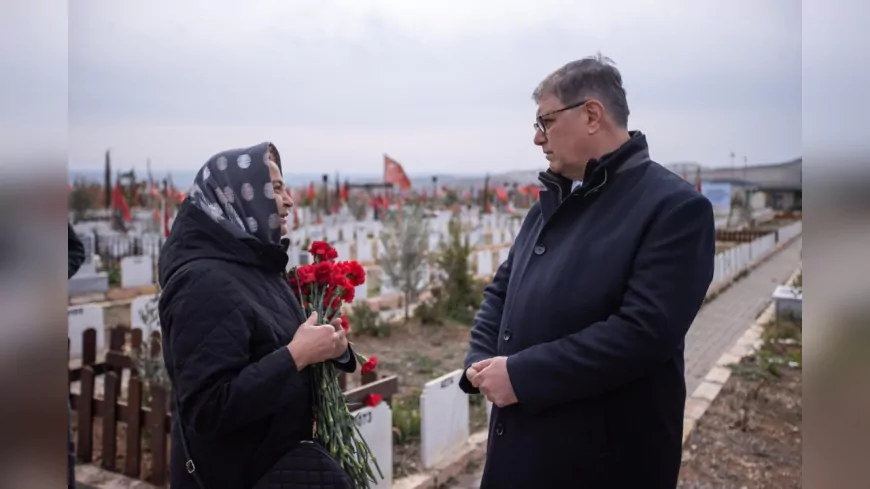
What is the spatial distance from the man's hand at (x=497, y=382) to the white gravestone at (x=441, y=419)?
2135 mm

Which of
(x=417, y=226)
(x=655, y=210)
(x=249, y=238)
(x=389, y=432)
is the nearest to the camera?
(x=655, y=210)

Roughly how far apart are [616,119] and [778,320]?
676 cm

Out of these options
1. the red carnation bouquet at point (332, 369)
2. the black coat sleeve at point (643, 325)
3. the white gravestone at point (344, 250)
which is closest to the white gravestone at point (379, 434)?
the red carnation bouquet at point (332, 369)

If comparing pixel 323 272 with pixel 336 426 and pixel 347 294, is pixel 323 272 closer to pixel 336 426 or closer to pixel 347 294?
pixel 347 294

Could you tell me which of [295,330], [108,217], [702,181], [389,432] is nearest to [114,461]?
[389,432]

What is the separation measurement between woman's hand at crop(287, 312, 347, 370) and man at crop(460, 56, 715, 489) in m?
0.36

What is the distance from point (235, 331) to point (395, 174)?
498 inches

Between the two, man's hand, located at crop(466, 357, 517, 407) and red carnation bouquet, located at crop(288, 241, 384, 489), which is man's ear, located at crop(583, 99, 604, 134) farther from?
red carnation bouquet, located at crop(288, 241, 384, 489)

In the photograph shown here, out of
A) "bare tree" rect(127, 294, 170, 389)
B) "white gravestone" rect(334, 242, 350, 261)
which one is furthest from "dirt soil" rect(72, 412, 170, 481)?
"white gravestone" rect(334, 242, 350, 261)

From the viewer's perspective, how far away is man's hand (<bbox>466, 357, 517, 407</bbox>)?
170cm

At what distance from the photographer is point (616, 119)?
180 centimetres

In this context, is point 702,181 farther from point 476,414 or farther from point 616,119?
point 616,119

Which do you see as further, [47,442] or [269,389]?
[269,389]

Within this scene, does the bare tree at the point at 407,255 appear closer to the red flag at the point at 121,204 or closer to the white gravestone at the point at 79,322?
the white gravestone at the point at 79,322
